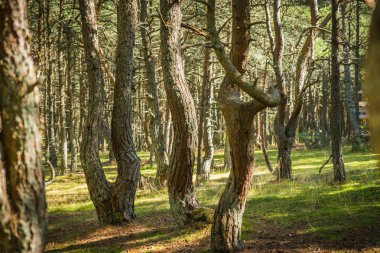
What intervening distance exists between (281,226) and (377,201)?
2.95 m

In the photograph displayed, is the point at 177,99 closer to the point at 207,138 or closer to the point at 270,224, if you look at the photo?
the point at 270,224

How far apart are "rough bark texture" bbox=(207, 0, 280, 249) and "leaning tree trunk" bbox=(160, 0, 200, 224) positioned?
5.34ft

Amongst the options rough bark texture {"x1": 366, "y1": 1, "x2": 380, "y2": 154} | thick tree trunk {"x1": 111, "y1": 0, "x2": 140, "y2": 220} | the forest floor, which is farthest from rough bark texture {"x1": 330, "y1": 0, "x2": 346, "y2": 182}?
rough bark texture {"x1": 366, "y1": 1, "x2": 380, "y2": 154}

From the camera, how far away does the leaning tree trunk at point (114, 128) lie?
9.56 meters

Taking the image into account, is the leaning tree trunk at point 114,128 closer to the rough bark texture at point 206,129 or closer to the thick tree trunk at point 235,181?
the thick tree trunk at point 235,181

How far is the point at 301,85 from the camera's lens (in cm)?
1416

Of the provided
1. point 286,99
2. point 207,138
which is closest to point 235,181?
point 286,99

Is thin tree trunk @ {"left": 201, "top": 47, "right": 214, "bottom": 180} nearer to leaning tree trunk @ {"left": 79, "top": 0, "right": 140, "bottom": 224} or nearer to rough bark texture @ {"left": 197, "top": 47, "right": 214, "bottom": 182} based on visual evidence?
rough bark texture @ {"left": 197, "top": 47, "right": 214, "bottom": 182}

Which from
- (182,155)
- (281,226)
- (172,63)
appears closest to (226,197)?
(182,155)

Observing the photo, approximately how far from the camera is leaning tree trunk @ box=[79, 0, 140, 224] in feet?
31.4

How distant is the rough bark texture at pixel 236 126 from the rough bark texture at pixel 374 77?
5278 mm

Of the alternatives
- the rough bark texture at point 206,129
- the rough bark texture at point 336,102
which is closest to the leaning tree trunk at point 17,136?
the rough bark texture at point 336,102

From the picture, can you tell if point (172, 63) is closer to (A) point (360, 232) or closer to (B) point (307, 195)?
(A) point (360, 232)

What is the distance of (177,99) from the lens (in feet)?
26.8
